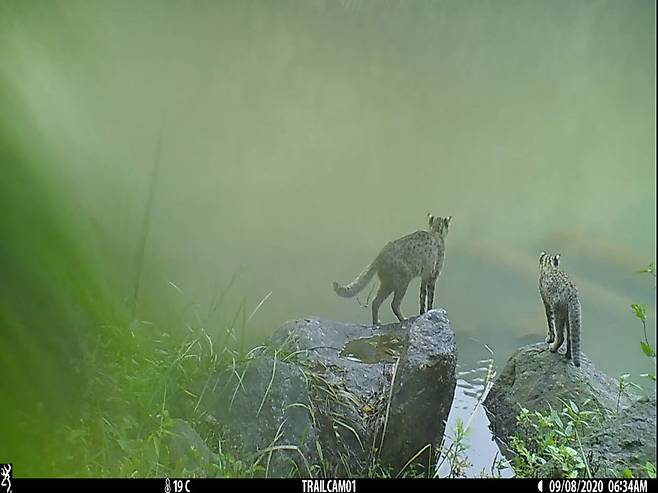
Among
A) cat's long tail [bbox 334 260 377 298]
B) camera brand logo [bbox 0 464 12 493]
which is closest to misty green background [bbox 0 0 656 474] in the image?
cat's long tail [bbox 334 260 377 298]

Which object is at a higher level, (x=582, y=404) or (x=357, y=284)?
(x=357, y=284)

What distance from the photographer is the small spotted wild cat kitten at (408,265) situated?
1972mm

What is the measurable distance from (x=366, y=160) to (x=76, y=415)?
1126 millimetres

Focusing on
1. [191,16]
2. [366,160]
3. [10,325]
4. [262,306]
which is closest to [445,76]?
[366,160]

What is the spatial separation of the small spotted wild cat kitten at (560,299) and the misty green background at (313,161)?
0.10 feet

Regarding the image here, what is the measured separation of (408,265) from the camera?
2016mm

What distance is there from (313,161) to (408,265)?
476 mm

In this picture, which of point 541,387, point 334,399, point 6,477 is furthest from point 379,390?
point 6,477

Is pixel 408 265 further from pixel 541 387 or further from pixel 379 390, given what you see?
pixel 541 387

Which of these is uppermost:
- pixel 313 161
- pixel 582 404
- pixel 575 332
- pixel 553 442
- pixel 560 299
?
pixel 313 161

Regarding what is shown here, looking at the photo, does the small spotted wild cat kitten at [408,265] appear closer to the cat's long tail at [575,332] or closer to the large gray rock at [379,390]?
the large gray rock at [379,390]

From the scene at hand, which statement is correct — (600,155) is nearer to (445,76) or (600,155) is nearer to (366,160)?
(445,76)

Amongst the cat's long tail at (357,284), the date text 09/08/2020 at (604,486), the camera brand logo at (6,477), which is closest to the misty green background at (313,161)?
the cat's long tail at (357,284)

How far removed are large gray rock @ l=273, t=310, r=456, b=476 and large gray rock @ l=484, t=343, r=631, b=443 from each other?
226mm
